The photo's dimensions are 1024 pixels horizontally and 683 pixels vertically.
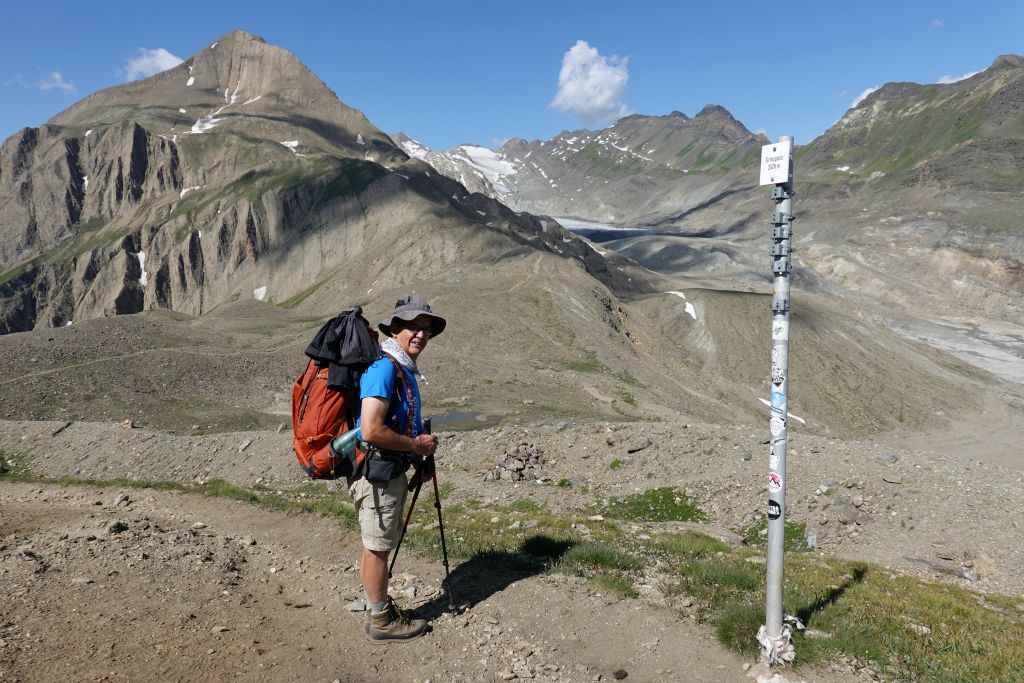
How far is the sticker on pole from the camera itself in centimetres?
607

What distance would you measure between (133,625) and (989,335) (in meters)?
122

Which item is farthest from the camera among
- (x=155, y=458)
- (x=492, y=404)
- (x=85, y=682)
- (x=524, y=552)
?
(x=492, y=404)

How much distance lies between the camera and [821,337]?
73.2 meters

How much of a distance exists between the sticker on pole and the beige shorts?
4.98 m

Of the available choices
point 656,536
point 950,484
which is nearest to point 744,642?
point 656,536

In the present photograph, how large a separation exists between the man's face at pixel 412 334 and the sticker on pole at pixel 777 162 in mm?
3778

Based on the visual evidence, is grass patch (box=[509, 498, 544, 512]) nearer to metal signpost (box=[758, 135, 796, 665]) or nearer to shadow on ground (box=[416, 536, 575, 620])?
shadow on ground (box=[416, 536, 575, 620])

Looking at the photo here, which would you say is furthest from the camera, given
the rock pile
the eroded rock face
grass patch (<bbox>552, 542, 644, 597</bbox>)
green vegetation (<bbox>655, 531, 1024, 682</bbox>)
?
the eroded rock face

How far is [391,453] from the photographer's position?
6586 mm

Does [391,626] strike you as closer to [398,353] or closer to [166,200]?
[398,353]

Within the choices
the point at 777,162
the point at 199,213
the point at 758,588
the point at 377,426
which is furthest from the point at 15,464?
the point at 199,213

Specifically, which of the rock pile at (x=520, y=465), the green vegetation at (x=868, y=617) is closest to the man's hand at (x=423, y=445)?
the green vegetation at (x=868, y=617)

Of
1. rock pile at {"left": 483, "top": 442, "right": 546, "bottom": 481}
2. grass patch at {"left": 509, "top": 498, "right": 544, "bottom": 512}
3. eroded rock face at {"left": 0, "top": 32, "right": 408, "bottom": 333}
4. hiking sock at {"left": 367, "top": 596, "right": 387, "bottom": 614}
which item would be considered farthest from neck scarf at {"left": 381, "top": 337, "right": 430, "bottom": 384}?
eroded rock face at {"left": 0, "top": 32, "right": 408, "bottom": 333}

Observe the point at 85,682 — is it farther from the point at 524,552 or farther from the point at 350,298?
the point at 350,298
